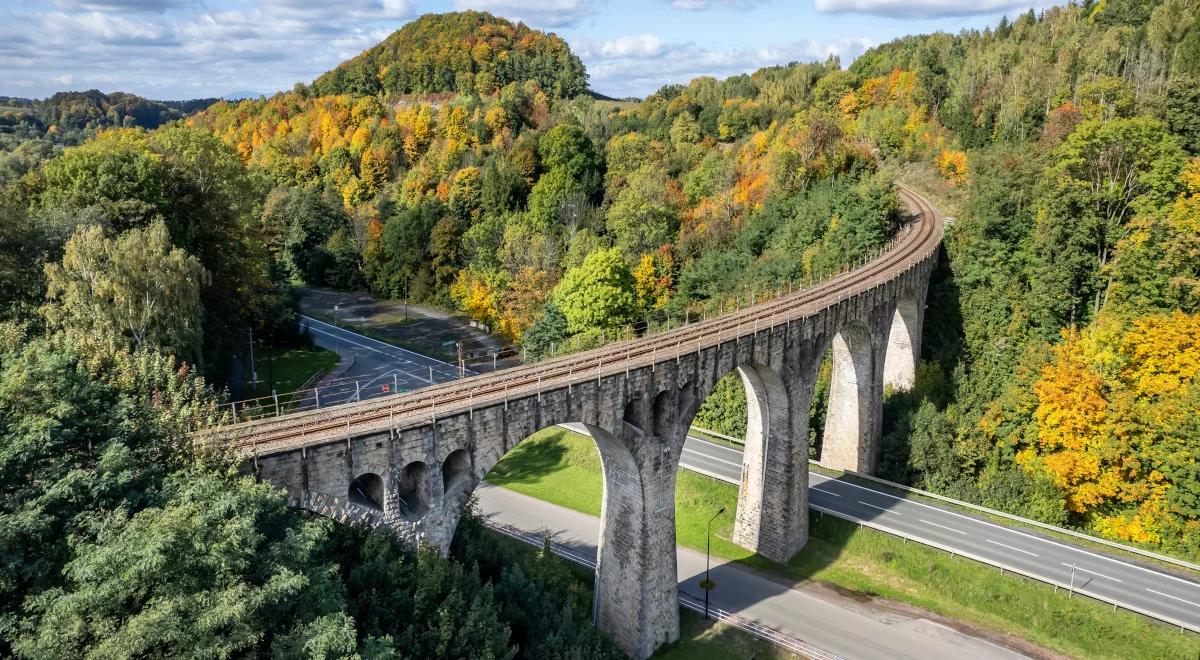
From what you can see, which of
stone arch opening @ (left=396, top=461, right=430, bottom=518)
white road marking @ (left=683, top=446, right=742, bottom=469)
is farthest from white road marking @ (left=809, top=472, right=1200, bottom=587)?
stone arch opening @ (left=396, top=461, right=430, bottom=518)

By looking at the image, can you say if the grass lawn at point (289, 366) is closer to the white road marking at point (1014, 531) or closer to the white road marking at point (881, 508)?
the white road marking at point (1014, 531)

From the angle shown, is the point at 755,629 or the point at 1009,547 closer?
the point at 755,629

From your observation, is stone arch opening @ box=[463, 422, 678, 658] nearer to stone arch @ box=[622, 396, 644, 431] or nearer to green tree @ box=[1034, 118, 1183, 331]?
stone arch @ box=[622, 396, 644, 431]

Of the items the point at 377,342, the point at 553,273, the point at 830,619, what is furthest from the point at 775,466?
the point at 377,342

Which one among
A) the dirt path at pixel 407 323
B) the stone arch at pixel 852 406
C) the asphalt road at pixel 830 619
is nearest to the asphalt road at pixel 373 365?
the dirt path at pixel 407 323

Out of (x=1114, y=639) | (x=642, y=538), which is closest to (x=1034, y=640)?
(x=1114, y=639)

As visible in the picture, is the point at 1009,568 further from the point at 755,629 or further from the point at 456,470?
the point at 456,470

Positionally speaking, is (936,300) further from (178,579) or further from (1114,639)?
(178,579)

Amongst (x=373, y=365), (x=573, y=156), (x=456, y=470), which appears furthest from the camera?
(x=573, y=156)
